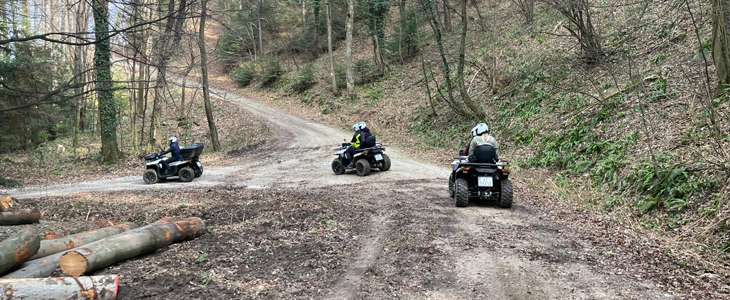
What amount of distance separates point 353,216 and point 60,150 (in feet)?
78.9

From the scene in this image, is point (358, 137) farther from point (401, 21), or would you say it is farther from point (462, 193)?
point (401, 21)

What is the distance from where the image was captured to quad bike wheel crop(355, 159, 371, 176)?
12344mm

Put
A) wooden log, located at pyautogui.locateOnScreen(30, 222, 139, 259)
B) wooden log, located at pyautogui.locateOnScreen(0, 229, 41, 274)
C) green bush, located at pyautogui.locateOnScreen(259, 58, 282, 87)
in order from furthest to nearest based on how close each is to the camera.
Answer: green bush, located at pyautogui.locateOnScreen(259, 58, 282, 87) → wooden log, located at pyautogui.locateOnScreen(30, 222, 139, 259) → wooden log, located at pyautogui.locateOnScreen(0, 229, 41, 274)

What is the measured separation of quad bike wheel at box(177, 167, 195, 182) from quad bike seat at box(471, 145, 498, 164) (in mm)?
9165

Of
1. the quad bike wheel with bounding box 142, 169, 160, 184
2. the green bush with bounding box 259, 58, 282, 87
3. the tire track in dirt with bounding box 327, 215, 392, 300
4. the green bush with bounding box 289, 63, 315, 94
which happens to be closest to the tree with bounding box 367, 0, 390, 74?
the green bush with bounding box 289, 63, 315, 94

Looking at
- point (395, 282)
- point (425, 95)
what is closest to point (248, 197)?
point (395, 282)

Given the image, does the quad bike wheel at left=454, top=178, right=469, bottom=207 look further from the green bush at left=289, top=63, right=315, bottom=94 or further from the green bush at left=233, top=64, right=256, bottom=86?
the green bush at left=233, top=64, right=256, bottom=86

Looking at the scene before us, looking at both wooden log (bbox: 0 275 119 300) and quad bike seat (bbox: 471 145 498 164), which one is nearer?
→ wooden log (bbox: 0 275 119 300)

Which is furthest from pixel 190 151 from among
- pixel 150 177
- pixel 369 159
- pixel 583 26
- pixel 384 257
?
pixel 583 26

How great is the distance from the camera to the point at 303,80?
3198cm

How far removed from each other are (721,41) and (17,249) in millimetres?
11705

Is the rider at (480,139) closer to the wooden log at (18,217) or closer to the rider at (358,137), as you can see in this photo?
the rider at (358,137)

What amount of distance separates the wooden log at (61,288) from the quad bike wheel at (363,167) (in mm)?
8761

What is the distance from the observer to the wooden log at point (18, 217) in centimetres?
615
